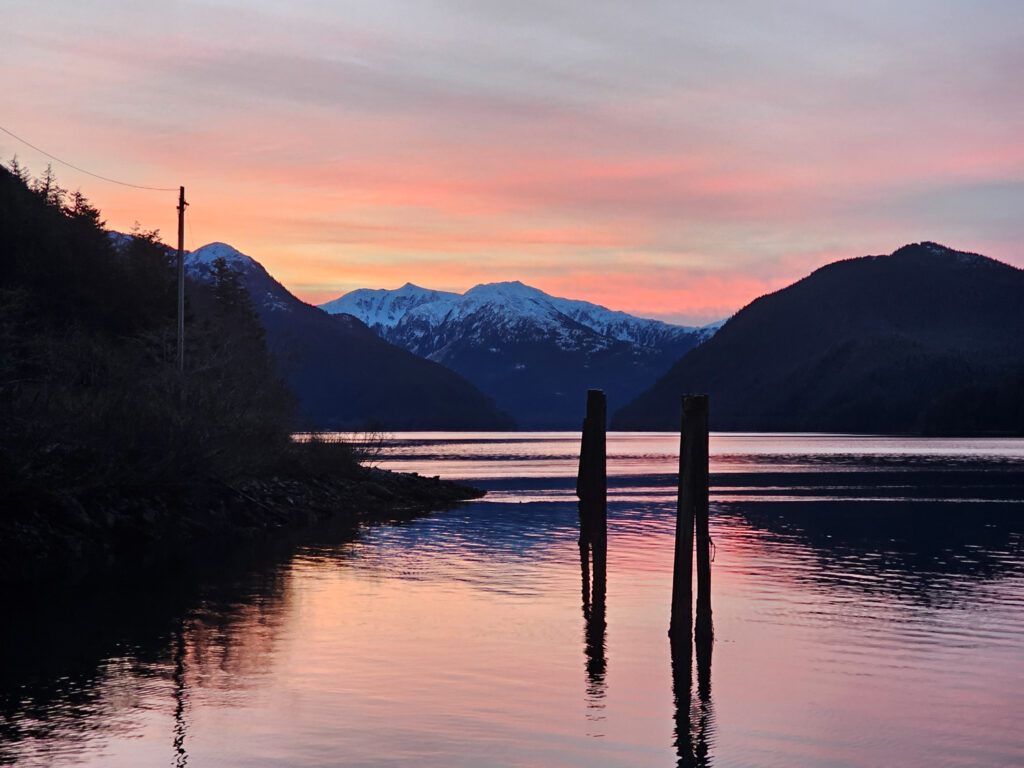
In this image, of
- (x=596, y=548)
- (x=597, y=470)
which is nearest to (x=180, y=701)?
(x=596, y=548)

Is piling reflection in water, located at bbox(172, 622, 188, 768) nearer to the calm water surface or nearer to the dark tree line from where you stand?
the calm water surface

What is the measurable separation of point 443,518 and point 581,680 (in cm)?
3501

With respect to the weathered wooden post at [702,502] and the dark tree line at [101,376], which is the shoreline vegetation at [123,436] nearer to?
the dark tree line at [101,376]

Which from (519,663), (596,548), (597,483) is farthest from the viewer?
(597,483)

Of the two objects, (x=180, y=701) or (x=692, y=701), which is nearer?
(x=180, y=701)

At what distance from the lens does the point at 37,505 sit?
35.2 meters

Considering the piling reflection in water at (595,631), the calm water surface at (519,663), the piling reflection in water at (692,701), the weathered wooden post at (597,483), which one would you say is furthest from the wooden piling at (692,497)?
the weathered wooden post at (597,483)

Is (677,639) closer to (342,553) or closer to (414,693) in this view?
(414,693)

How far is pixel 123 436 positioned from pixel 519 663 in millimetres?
22828

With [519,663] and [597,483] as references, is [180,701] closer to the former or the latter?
[519,663]

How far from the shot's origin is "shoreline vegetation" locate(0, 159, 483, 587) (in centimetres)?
3503

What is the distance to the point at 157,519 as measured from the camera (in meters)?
41.2

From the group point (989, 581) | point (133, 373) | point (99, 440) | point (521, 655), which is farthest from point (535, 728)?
point (133, 373)

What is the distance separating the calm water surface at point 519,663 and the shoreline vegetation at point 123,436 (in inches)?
183
